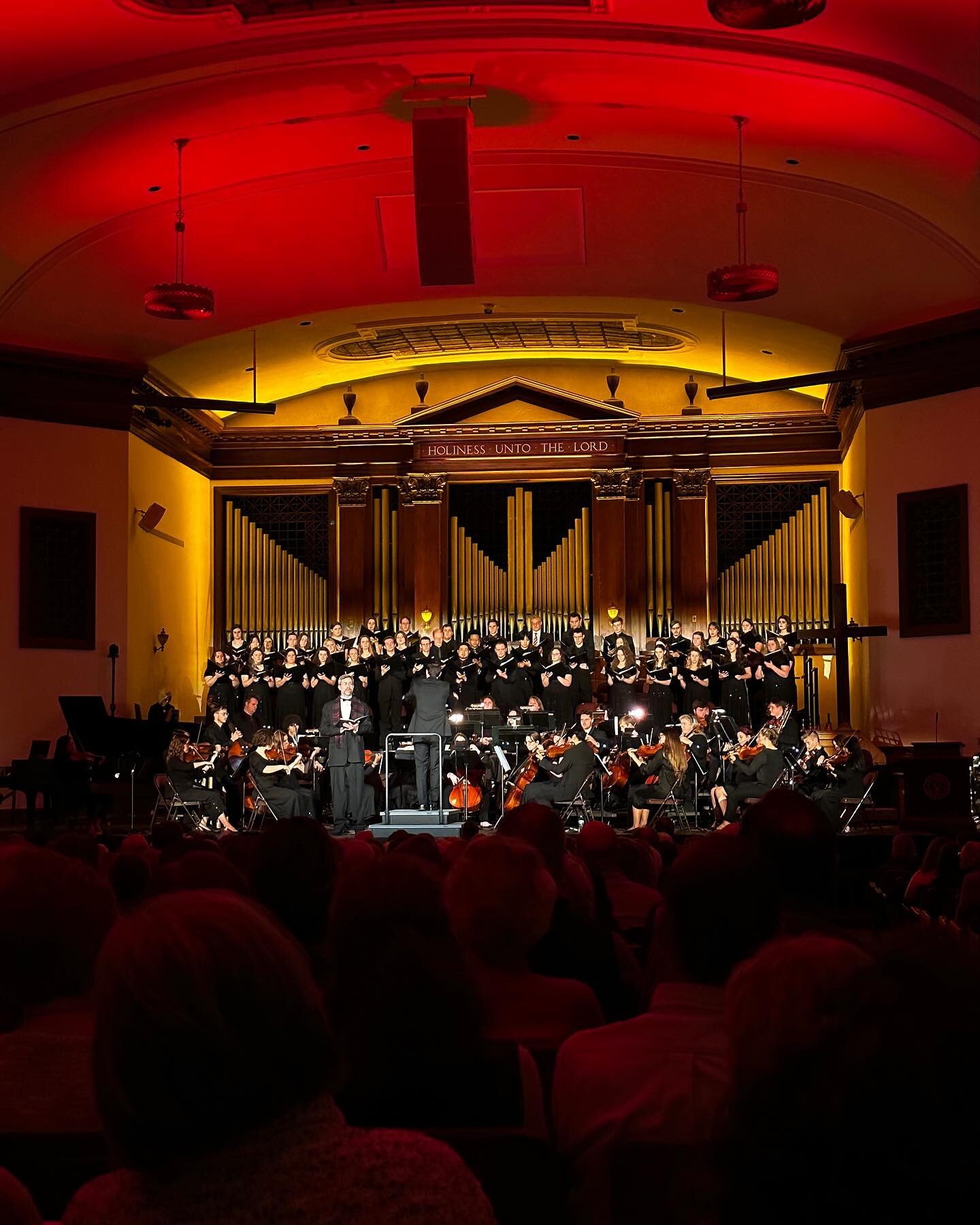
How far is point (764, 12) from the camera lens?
7.57 m

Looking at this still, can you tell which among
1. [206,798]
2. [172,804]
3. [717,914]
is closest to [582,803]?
[206,798]

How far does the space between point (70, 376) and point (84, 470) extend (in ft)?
3.05

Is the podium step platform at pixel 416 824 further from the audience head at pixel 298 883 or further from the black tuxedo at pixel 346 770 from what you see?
the audience head at pixel 298 883

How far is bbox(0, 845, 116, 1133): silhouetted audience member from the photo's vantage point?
2.08m

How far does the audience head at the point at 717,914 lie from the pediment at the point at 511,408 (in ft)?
50.9

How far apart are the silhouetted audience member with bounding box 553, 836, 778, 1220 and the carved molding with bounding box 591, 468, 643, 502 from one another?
1530 cm

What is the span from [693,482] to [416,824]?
6.51 metres

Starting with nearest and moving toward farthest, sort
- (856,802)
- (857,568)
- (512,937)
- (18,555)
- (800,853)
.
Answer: (512,937), (800,853), (856,802), (18,555), (857,568)

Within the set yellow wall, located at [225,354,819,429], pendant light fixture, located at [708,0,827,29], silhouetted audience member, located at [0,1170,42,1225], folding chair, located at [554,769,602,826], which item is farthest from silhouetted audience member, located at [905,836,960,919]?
yellow wall, located at [225,354,819,429]

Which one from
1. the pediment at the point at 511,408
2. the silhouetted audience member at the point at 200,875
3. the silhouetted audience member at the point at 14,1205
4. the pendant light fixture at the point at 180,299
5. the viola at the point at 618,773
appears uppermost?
the pediment at the point at 511,408

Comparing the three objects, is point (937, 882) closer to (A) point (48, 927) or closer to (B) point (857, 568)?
(A) point (48, 927)

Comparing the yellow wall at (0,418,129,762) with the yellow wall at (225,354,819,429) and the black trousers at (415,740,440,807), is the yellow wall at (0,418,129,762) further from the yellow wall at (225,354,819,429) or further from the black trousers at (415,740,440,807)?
the yellow wall at (225,354,819,429)

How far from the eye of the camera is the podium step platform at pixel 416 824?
12.5 metres

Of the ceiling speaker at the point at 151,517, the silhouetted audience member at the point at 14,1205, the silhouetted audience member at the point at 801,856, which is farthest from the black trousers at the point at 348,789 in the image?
the silhouetted audience member at the point at 14,1205
